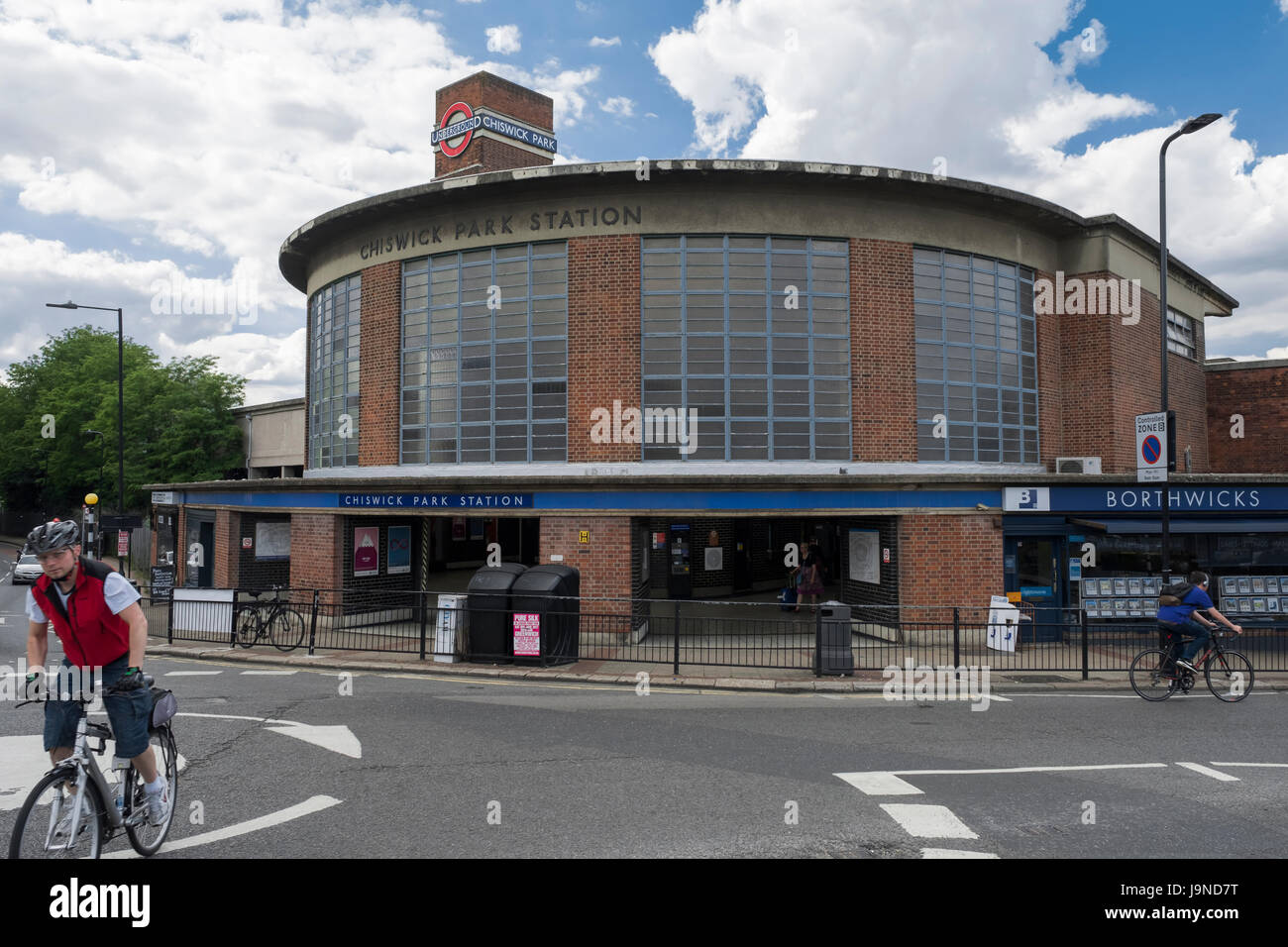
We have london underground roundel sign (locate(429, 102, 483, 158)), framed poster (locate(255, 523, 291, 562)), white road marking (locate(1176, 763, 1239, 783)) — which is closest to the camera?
white road marking (locate(1176, 763, 1239, 783))

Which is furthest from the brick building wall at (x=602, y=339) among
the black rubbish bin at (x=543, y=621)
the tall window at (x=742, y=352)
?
the black rubbish bin at (x=543, y=621)

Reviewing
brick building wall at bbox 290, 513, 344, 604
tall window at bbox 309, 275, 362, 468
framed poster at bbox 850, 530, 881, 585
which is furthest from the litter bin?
tall window at bbox 309, 275, 362, 468

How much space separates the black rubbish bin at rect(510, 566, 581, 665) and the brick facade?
14.6 m

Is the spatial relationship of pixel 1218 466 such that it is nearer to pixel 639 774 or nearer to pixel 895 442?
pixel 895 442

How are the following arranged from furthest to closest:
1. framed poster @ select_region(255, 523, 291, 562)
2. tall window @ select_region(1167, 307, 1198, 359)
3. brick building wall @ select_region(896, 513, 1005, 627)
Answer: tall window @ select_region(1167, 307, 1198, 359) < framed poster @ select_region(255, 523, 291, 562) < brick building wall @ select_region(896, 513, 1005, 627)

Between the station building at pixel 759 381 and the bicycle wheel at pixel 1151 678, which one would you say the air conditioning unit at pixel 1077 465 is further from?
the bicycle wheel at pixel 1151 678

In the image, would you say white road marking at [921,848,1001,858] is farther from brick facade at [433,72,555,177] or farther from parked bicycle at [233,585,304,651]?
brick facade at [433,72,555,177]

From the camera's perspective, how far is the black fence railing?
13242 millimetres

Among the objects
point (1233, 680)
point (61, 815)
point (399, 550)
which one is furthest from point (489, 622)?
point (1233, 680)

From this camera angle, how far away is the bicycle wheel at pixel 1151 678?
36.9 feet

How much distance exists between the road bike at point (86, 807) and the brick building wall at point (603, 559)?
35.0ft
